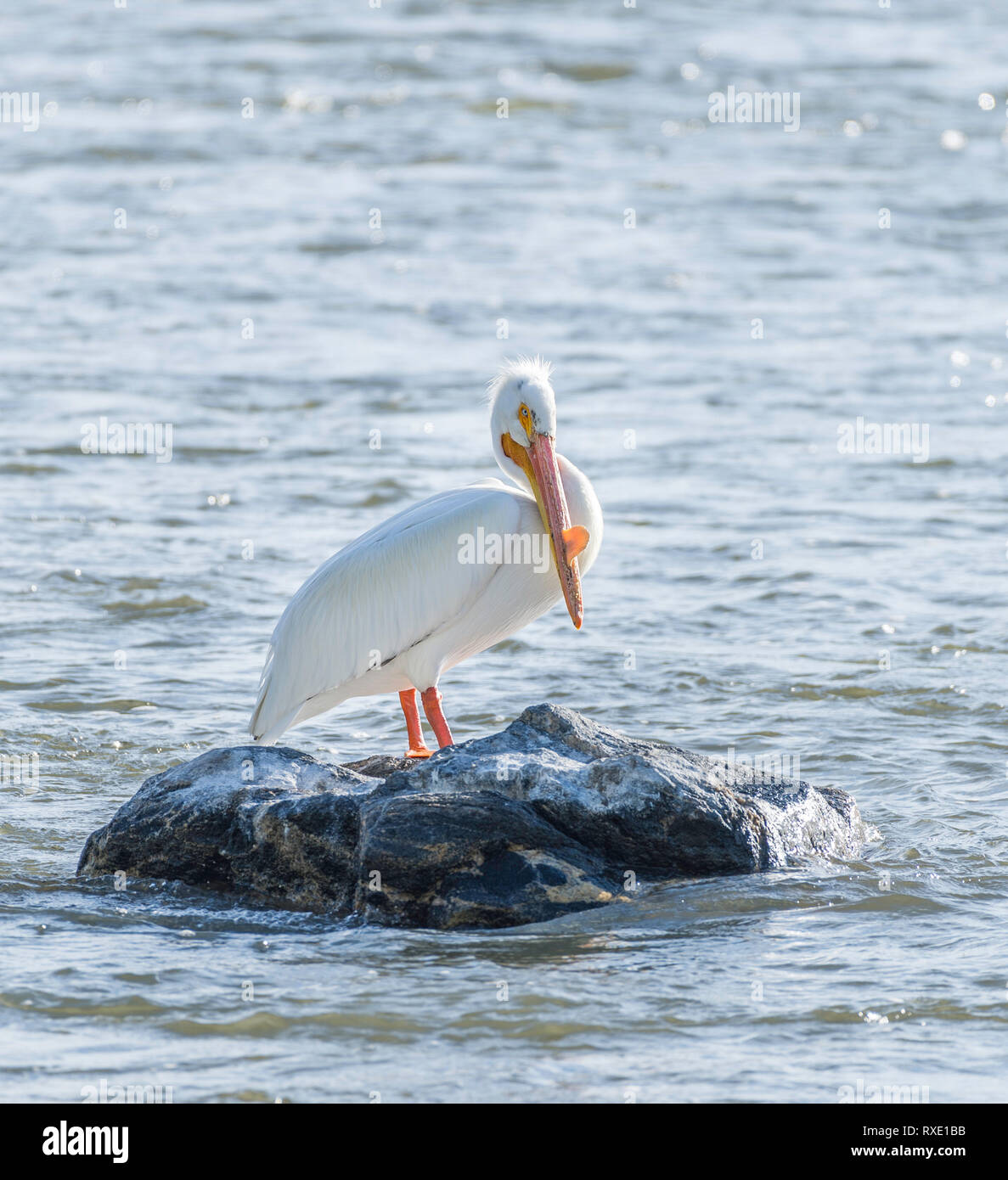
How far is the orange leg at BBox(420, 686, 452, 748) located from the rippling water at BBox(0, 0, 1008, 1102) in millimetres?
1077

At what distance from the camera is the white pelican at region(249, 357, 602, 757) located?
660 cm

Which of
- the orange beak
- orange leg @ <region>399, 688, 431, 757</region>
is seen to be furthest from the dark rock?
the orange beak

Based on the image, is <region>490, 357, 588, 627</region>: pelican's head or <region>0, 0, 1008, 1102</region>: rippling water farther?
<region>490, 357, 588, 627</region>: pelican's head

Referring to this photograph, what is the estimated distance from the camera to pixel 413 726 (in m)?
6.71

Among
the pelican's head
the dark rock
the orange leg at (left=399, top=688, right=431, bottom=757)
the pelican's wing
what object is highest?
the pelican's head

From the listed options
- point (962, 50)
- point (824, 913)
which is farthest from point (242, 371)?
point (962, 50)

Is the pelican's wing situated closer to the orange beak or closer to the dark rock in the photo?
the orange beak

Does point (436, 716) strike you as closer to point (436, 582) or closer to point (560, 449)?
point (436, 582)

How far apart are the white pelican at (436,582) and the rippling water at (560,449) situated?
98 cm

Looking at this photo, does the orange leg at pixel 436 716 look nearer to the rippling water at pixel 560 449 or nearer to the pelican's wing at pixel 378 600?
the pelican's wing at pixel 378 600

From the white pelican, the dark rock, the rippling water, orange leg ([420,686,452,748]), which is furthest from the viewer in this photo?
the white pelican

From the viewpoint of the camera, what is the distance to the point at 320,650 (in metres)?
6.73

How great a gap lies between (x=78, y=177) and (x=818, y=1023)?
55.7 feet

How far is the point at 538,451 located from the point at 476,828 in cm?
168
